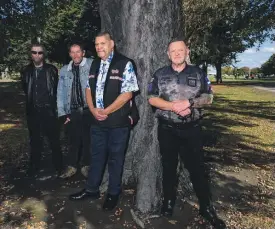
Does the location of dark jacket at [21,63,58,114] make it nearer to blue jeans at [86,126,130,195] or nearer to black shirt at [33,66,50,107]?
black shirt at [33,66,50,107]

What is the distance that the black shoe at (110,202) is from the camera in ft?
16.4

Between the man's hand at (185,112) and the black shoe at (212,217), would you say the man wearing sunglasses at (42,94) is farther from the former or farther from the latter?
the black shoe at (212,217)

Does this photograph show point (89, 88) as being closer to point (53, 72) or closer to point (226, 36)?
point (53, 72)

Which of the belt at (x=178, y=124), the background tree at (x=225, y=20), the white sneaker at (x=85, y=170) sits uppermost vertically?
the background tree at (x=225, y=20)

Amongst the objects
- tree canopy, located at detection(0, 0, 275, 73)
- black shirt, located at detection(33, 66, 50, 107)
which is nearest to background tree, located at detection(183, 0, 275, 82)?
tree canopy, located at detection(0, 0, 275, 73)

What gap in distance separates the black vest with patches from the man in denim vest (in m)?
0.92

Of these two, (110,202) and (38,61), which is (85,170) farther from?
(38,61)

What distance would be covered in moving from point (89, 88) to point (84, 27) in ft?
113

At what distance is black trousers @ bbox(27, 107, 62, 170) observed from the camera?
623 cm

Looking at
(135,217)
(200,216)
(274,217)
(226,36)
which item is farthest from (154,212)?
(226,36)

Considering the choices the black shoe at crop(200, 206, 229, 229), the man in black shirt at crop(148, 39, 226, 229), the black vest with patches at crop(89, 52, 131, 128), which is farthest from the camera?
the black vest with patches at crop(89, 52, 131, 128)

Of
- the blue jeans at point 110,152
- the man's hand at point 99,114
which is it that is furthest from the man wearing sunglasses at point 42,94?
the man's hand at point 99,114

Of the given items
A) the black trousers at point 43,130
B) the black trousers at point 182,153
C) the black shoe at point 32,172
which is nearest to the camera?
the black trousers at point 182,153

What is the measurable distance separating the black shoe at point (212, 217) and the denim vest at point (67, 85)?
2.39 metres
